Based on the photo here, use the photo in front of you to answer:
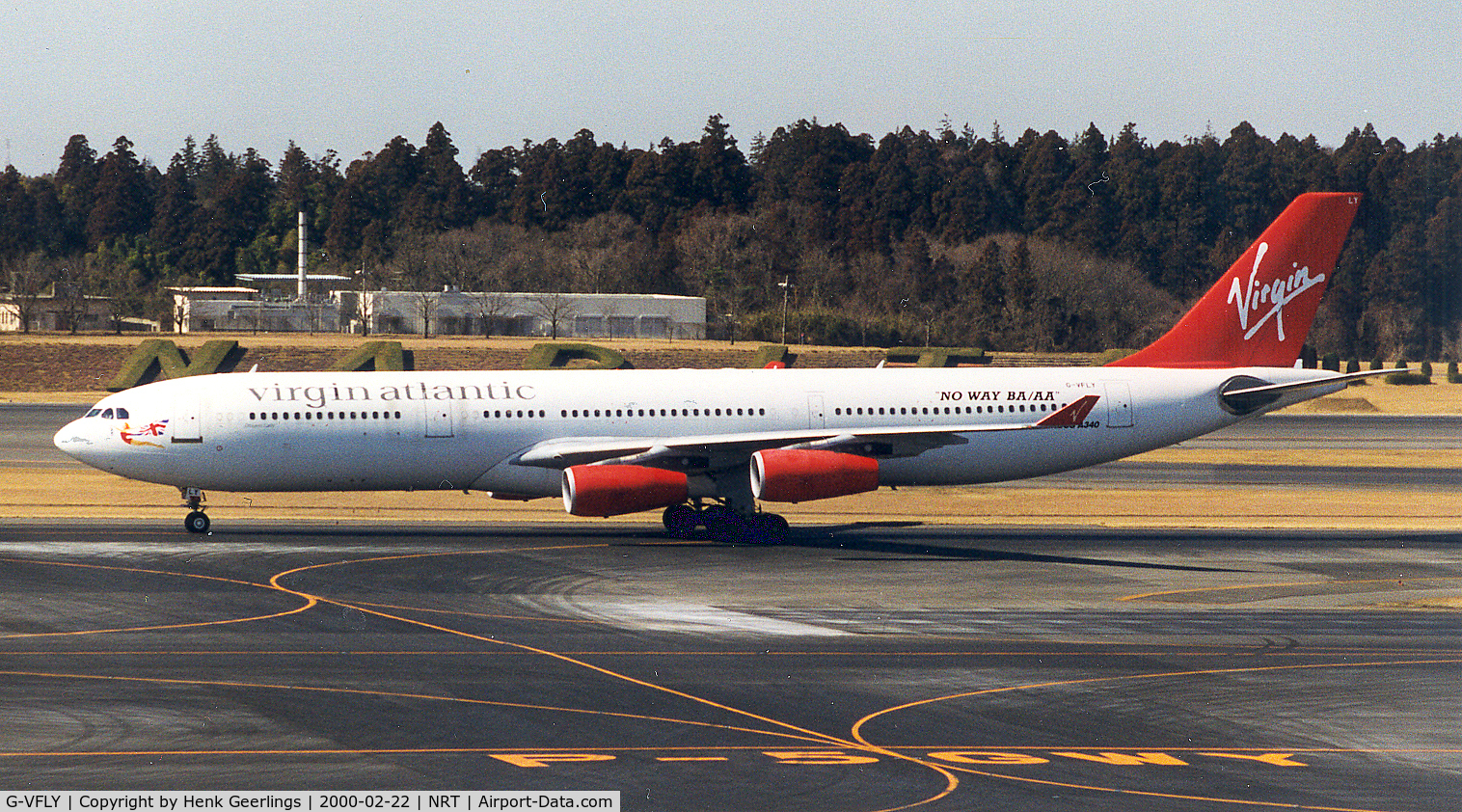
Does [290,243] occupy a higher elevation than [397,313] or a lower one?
higher

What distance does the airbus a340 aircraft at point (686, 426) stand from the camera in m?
36.3

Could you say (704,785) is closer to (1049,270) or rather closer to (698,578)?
(698,578)

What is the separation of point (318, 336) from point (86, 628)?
98450 millimetres

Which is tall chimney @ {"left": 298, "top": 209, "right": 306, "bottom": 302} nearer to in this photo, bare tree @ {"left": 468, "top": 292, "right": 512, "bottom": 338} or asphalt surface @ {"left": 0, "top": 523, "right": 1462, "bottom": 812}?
bare tree @ {"left": 468, "top": 292, "right": 512, "bottom": 338}

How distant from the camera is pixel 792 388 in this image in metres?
39.3

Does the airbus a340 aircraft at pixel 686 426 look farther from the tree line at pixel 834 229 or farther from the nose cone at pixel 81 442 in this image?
the tree line at pixel 834 229

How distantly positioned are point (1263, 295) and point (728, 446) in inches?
685

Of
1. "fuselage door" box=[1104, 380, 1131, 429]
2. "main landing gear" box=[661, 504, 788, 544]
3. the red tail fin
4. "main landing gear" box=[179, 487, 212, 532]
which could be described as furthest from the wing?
"main landing gear" box=[179, 487, 212, 532]

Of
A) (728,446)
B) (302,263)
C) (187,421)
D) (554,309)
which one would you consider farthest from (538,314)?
(728,446)

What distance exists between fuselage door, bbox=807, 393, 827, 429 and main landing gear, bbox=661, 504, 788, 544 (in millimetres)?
2746

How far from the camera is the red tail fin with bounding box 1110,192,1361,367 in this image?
4222 cm

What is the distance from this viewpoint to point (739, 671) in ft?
73.4

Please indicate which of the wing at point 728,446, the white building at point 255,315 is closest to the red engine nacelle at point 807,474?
the wing at point 728,446

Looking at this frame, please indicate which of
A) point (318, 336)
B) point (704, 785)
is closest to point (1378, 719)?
point (704, 785)
